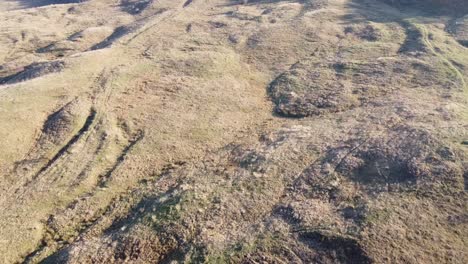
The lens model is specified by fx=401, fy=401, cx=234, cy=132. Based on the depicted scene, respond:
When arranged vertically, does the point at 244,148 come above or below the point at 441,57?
below

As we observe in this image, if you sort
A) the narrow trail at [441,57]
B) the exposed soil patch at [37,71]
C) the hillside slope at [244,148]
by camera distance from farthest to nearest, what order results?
1. the exposed soil patch at [37,71]
2. the narrow trail at [441,57]
3. the hillside slope at [244,148]

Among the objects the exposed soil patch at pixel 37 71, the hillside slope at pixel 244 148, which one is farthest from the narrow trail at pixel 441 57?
the exposed soil patch at pixel 37 71

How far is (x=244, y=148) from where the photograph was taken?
2495 cm

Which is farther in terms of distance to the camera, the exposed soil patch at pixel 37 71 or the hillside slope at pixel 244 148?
the exposed soil patch at pixel 37 71

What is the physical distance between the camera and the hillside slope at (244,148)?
17844mm

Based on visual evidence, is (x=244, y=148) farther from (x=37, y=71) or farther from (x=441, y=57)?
(x=37, y=71)

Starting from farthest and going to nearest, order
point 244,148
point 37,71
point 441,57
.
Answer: point 37,71 → point 441,57 → point 244,148

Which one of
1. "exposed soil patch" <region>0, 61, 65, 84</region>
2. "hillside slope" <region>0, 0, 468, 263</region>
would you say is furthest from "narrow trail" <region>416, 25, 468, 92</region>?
"exposed soil patch" <region>0, 61, 65, 84</region>

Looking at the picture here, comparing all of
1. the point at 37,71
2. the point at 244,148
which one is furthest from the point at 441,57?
the point at 37,71

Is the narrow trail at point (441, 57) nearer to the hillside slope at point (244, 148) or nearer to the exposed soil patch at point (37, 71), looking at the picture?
the hillside slope at point (244, 148)

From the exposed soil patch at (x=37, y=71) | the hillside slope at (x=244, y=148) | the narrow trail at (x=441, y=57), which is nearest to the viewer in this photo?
the hillside slope at (x=244, y=148)

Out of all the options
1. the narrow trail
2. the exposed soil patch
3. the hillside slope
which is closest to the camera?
the hillside slope

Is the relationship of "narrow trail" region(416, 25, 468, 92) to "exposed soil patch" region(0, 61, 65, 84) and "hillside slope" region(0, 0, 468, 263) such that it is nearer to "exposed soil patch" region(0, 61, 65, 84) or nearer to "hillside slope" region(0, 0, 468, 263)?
"hillside slope" region(0, 0, 468, 263)

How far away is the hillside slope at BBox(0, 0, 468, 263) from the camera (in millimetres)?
17844
